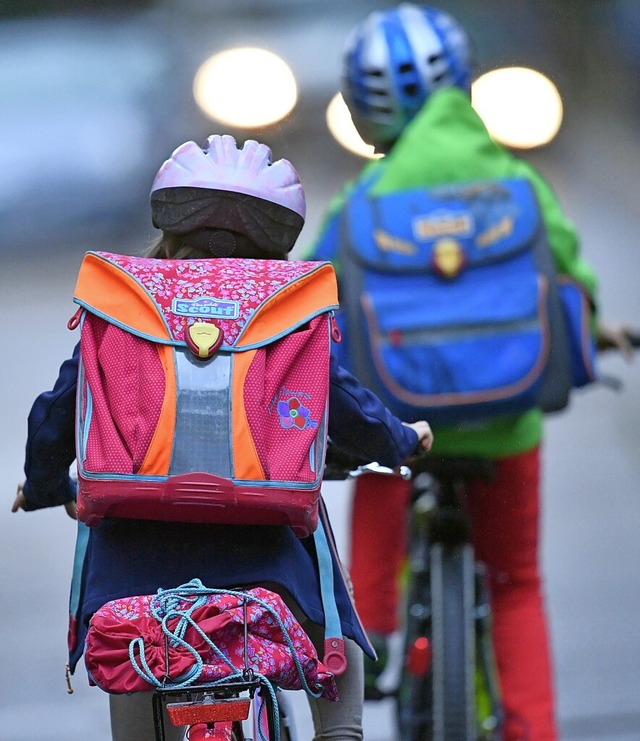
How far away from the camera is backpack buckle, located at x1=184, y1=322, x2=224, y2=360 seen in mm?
3014

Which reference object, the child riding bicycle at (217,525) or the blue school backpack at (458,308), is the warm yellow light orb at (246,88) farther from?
the child riding bicycle at (217,525)

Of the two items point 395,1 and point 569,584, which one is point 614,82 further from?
point 569,584

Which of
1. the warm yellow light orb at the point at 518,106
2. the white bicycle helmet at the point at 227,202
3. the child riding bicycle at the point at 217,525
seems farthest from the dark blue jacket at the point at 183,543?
the warm yellow light orb at the point at 518,106

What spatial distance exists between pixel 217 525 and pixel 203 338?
1.02 ft

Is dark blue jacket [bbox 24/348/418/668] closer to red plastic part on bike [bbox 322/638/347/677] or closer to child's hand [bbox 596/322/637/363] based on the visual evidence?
red plastic part on bike [bbox 322/638/347/677]

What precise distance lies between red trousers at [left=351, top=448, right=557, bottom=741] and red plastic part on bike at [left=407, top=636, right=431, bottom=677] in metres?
0.21

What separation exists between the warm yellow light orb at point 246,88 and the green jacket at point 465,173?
193 inches

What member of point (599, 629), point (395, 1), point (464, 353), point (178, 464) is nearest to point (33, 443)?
point (178, 464)

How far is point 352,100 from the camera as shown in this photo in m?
4.84

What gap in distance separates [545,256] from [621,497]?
3281 millimetres

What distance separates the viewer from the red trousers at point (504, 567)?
470cm

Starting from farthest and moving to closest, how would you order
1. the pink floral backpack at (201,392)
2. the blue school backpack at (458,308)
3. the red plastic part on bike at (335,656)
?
the blue school backpack at (458,308) < the red plastic part on bike at (335,656) < the pink floral backpack at (201,392)

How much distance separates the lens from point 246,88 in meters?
9.79

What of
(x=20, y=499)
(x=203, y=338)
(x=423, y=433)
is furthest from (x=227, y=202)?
(x=20, y=499)
